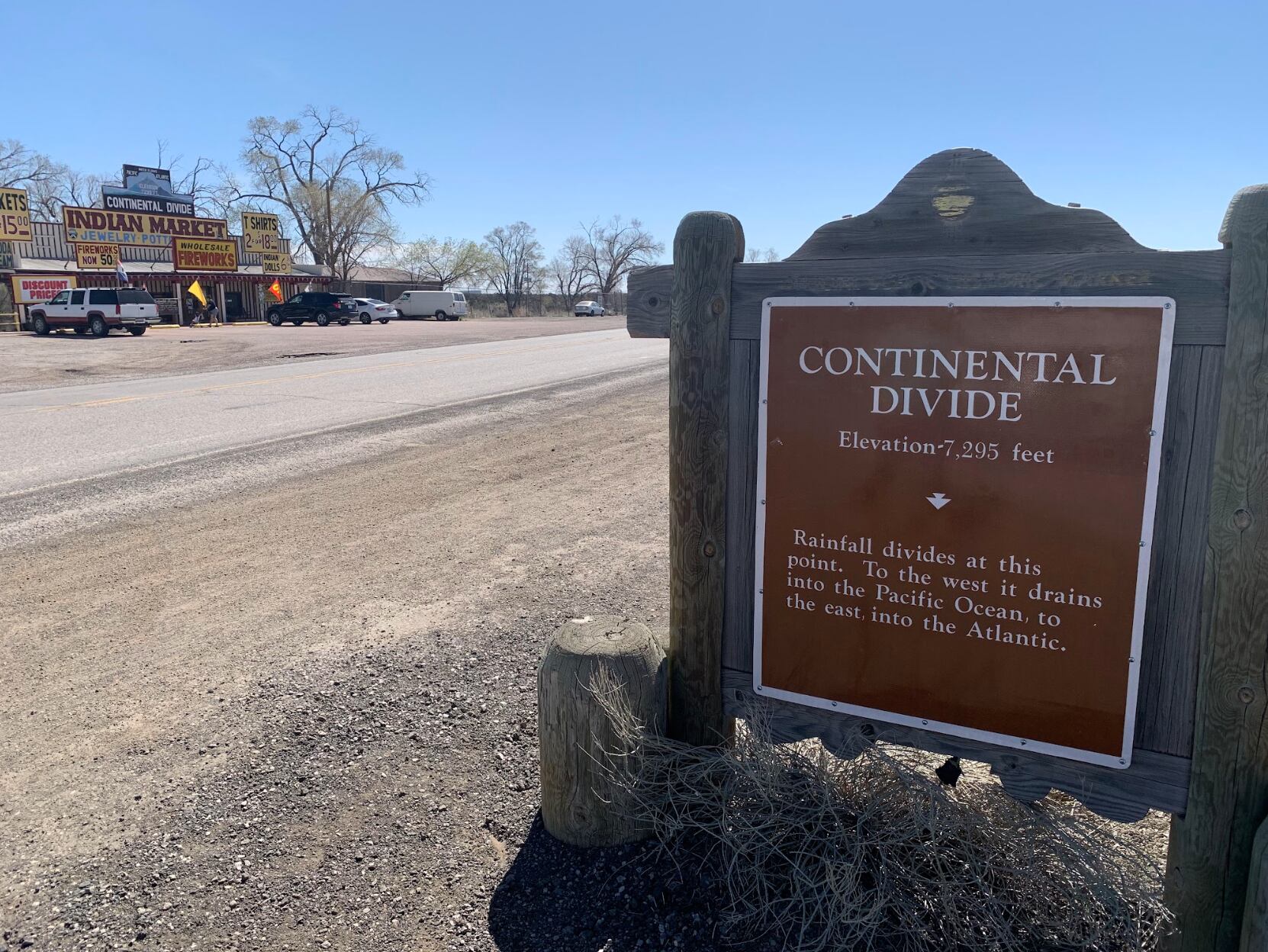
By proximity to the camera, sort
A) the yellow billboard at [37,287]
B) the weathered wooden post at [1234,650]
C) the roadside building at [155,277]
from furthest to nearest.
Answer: the roadside building at [155,277], the yellow billboard at [37,287], the weathered wooden post at [1234,650]

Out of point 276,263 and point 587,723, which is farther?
point 276,263

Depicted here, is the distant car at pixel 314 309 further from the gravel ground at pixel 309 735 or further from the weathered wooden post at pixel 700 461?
the weathered wooden post at pixel 700 461

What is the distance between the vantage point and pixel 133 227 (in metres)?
47.8

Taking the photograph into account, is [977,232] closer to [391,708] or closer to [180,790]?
[391,708]

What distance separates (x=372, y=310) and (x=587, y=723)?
167 ft

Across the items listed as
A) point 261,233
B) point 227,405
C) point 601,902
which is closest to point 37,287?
point 261,233

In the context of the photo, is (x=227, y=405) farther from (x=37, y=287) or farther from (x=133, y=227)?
(x=133, y=227)

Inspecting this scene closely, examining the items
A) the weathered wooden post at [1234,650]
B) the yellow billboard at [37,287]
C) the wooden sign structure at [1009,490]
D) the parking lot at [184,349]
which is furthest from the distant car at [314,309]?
the weathered wooden post at [1234,650]

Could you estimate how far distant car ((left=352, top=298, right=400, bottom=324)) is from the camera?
1969 inches

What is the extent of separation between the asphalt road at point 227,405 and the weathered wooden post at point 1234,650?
848 centimetres

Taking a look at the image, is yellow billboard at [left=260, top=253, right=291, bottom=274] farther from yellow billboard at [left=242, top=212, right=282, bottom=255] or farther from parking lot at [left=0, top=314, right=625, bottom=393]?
parking lot at [left=0, top=314, right=625, bottom=393]

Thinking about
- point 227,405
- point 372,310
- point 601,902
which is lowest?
point 601,902

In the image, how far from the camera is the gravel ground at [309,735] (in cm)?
258

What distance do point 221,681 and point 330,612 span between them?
0.90 metres
